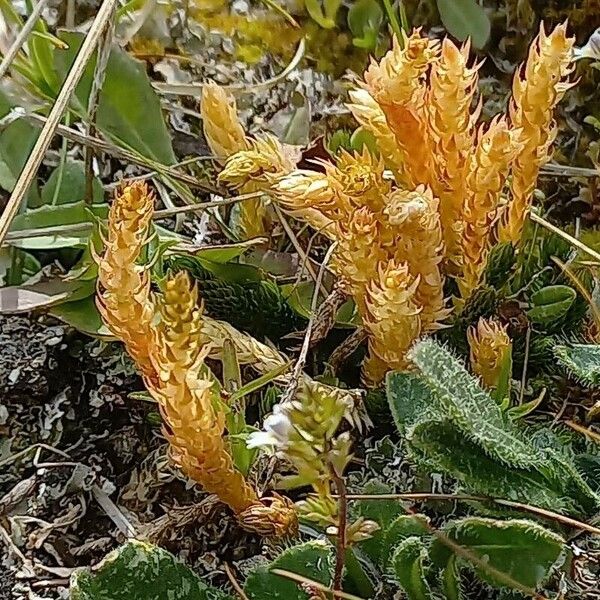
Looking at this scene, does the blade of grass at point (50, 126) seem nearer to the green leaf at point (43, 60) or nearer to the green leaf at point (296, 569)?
the green leaf at point (43, 60)

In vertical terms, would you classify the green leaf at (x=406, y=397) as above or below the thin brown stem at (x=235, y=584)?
above

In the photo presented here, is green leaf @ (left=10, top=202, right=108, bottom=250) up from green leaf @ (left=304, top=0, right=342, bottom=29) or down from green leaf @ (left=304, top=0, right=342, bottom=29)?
down

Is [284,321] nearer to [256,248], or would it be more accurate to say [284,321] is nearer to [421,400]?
[256,248]

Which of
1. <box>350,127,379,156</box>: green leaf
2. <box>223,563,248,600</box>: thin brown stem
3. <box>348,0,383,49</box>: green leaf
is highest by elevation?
<box>348,0,383,49</box>: green leaf

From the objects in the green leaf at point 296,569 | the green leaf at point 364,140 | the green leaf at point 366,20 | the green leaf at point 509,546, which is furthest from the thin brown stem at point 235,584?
the green leaf at point 366,20

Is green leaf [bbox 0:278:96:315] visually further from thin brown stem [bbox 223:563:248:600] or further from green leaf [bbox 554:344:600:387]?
green leaf [bbox 554:344:600:387]

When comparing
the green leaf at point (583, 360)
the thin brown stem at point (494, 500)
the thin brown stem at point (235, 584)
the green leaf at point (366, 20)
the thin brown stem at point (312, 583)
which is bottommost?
the thin brown stem at point (235, 584)

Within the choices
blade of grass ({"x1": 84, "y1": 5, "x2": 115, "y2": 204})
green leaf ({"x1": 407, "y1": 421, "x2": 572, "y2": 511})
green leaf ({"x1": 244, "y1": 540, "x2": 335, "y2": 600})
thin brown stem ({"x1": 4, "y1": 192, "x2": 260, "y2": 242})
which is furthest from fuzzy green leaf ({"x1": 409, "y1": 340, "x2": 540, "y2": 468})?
blade of grass ({"x1": 84, "y1": 5, "x2": 115, "y2": 204})
